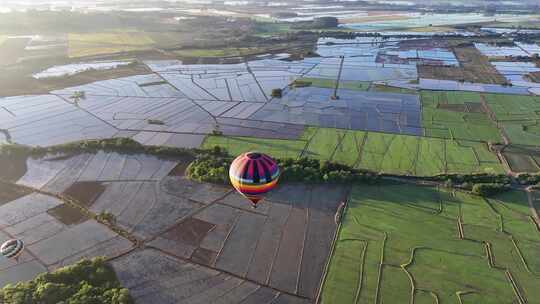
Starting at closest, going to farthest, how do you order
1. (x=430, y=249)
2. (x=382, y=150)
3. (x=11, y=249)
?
(x=11, y=249)
(x=430, y=249)
(x=382, y=150)

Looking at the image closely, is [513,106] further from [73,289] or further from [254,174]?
[73,289]

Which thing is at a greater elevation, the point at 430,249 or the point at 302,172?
the point at 302,172

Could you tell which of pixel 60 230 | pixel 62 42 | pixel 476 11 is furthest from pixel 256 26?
pixel 476 11

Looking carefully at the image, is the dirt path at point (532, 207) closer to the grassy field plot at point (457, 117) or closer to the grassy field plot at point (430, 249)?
the grassy field plot at point (430, 249)

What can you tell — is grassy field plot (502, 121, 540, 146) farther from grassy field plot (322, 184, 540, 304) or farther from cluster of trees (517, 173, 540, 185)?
grassy field plot (322, 184, 540, 304)

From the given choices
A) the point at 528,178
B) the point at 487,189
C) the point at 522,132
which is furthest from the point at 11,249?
the point at 522,132

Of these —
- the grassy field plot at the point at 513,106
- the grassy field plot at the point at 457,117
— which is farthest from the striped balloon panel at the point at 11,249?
the grassy field plot at the point at 513,106
